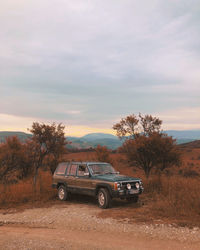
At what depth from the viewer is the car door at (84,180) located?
414 inches

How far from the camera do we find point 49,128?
1548cm

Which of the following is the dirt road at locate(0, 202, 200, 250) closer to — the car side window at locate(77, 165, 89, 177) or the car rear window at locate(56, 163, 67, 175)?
the car side window at locate(77, 165, 89, 177)

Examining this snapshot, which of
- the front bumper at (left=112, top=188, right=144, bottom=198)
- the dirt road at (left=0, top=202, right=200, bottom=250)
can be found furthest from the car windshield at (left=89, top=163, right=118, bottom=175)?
the dirt road at (left=0, top=202, right=200, bottom=250)

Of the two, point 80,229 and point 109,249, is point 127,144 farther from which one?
point 109,249

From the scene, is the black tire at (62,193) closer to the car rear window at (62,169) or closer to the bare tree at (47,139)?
the car rear window at (62,169)

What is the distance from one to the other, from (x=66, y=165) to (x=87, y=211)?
10.9ft

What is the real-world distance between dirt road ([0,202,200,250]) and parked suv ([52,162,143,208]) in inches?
41.8

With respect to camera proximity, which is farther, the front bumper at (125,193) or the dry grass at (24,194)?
the dry grass at (24,194)

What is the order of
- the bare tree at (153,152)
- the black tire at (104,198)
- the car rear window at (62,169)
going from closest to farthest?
the black tire at (104,198), the car rear window at (62,169), the bare tree at (153,152)

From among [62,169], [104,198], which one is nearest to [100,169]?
[104,198]

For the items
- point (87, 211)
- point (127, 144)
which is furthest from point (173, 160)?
point (87, 211)

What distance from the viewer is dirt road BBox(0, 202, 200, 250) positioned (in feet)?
18.9

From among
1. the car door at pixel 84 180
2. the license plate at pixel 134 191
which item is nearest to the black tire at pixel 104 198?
the car door at pixel 84 180

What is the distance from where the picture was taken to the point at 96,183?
33.4 feet
